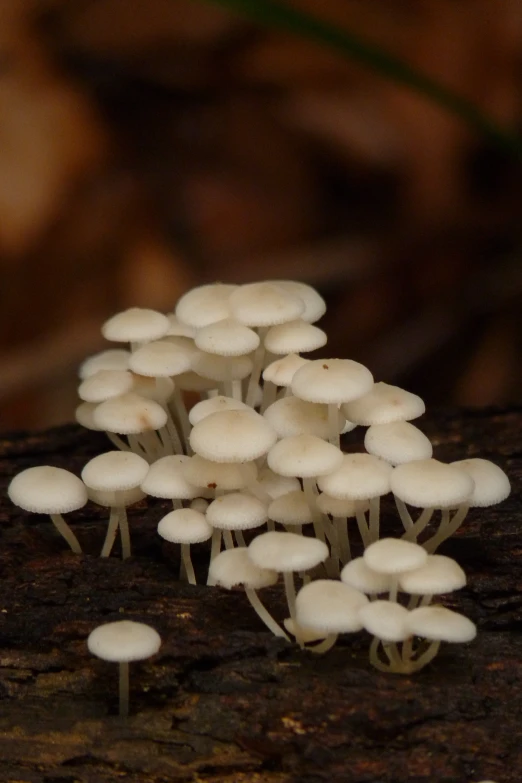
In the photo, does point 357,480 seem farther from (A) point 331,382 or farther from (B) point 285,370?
(B) point 285,370

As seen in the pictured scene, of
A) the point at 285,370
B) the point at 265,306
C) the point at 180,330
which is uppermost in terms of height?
the point at 180,330

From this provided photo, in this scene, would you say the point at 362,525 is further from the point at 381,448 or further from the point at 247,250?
the point at 247,250

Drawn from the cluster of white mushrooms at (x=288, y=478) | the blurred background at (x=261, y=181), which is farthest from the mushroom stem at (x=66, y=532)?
the blurred background at (x=261, y=181)

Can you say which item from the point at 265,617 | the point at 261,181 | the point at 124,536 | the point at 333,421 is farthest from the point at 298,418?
the point at 261,181

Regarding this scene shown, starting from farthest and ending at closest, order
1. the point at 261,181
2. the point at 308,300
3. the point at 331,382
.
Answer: the point at 261,181
the point at 308,300
the point at 331,382

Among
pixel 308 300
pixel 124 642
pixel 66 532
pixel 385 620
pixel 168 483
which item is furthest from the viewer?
pixel 308 300
